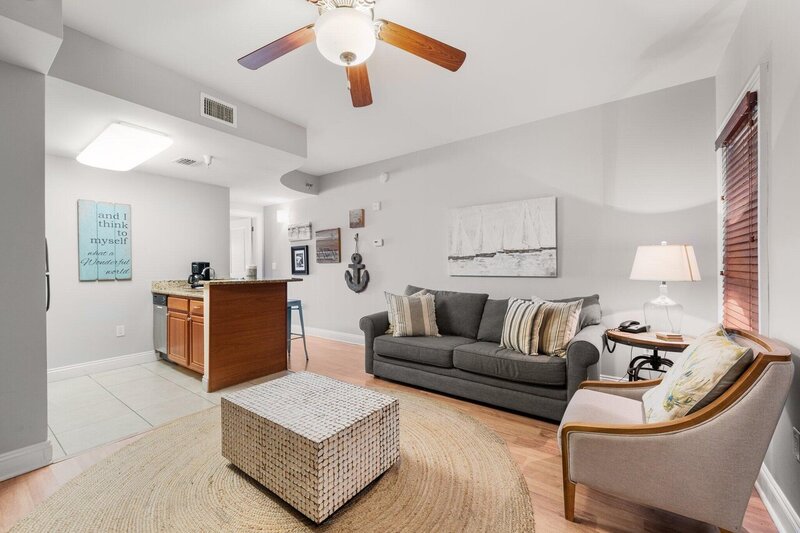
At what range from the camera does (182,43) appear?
2363 mm

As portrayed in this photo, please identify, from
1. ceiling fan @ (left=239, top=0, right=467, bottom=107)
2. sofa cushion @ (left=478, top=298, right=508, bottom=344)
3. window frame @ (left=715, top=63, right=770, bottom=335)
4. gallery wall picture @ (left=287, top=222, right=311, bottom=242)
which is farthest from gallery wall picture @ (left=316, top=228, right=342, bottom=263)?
window frame @ (left=715, top=63, right=770, bottom=335)

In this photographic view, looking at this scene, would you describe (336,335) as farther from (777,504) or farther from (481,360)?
(777,504)

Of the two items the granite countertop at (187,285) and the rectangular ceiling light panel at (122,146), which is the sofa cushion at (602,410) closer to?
the granite countertop at (187,285)

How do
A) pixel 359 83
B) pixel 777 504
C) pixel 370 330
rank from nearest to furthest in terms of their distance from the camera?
pixel 777 504
pixel 359 83
pixel 370 330

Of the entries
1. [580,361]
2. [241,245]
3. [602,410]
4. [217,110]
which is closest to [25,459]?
[217,110]

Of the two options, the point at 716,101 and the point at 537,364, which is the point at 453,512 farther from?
the point at 716,101

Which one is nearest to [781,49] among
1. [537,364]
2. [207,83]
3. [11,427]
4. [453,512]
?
[537,364]

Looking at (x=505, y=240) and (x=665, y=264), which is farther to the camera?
(x=505, y=240)

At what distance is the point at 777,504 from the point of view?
155 cm

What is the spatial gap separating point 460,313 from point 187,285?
3.37 m

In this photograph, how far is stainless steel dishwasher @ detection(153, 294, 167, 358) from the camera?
13.2 ft

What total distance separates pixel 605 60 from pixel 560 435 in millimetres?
2581

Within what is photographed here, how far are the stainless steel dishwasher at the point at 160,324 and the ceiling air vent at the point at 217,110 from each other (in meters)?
2.17

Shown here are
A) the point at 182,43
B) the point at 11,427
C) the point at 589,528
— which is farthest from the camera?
the point at 182,43
